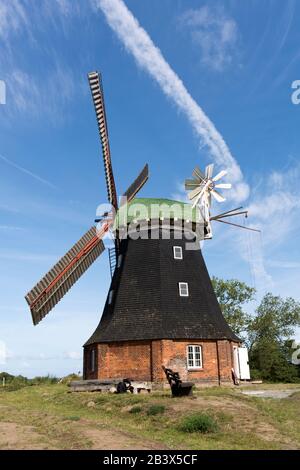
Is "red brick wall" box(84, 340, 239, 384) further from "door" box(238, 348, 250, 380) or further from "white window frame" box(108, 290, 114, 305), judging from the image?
"white window frame" box(108, 290, 114, 305)

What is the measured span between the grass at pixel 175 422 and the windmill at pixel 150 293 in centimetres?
436

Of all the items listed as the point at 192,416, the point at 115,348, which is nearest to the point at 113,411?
the point at 192,416

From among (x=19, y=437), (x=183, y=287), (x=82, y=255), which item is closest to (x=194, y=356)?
(x=183, y=287)

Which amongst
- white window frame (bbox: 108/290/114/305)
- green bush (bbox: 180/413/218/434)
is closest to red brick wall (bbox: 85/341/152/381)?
white window frame (bbox: 108/290/114/305)

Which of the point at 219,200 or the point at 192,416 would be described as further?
the point at 219,200

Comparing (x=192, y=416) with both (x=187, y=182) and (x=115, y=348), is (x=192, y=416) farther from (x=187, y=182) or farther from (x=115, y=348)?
(x=187, y=182)

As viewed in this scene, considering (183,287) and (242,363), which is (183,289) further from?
(242,363)

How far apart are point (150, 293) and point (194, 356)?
3.82 meters

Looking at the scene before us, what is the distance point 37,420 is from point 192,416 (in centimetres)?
457

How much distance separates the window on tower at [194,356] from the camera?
21922mm

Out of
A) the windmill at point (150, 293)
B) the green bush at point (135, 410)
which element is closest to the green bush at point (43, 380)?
the windmill at point (150, 293)

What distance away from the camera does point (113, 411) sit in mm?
15469

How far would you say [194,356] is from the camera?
22.0 meters
